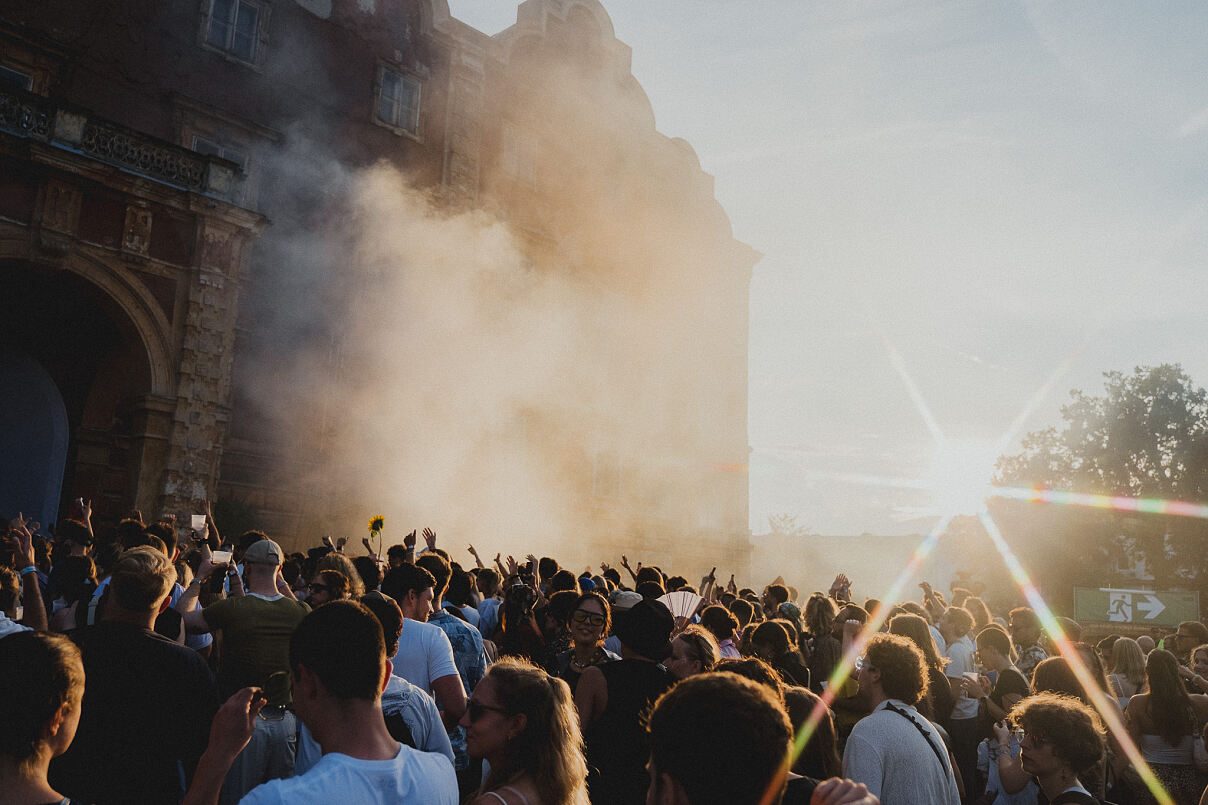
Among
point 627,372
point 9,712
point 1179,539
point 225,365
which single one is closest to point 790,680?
point 9,712

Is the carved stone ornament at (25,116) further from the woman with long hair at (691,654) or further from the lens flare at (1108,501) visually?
the lens flare at (1108,501)

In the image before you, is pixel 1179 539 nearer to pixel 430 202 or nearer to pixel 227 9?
pixel 430 202

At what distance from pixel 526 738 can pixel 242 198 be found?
56.6ft

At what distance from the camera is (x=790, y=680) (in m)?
5.21

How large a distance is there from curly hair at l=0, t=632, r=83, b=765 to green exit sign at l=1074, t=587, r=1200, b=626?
27.4 meters

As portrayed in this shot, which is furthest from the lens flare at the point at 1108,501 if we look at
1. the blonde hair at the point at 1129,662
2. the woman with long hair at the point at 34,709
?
the woman with long hair at the point at 34,709

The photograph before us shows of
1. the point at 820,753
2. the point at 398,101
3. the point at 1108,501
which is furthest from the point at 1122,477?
the point at 820,753

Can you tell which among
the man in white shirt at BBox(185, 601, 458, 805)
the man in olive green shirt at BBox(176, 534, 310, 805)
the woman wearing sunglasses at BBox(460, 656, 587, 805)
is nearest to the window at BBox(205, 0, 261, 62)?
the man in olive green shirt at BBox(176, 534, 310, 805)

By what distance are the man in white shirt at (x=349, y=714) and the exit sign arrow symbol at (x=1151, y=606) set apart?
2856 centimetres

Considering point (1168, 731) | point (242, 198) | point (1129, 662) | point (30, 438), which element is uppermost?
point (242, 198)

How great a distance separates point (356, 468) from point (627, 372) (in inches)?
401

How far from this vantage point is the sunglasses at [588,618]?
4.85 metres

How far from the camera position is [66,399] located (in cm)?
1509

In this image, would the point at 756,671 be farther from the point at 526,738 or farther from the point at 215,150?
the point at 215,150
